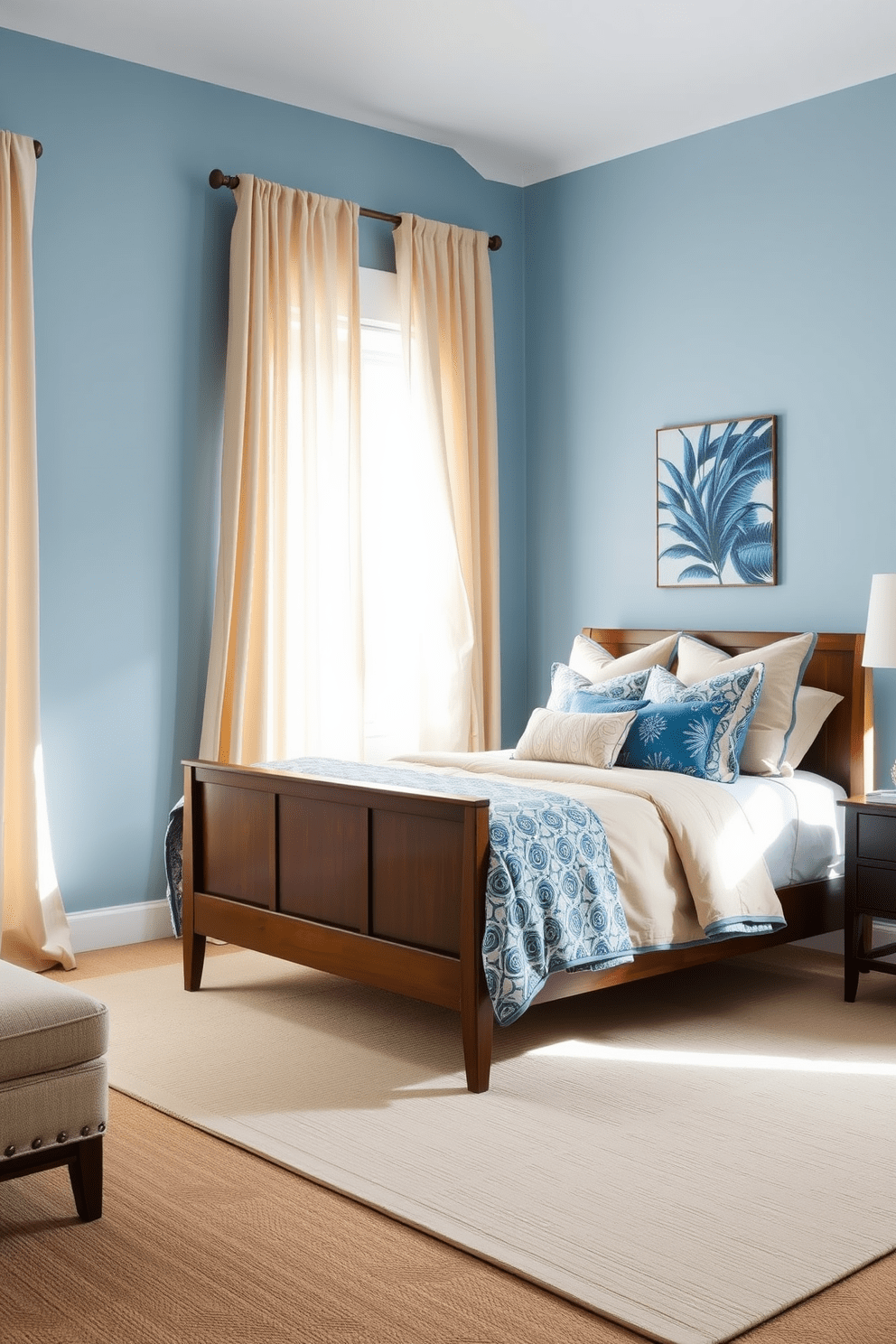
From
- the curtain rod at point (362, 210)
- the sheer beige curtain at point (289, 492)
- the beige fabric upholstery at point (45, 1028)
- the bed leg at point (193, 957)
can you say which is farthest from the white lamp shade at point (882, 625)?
the beige fabric upholstery at point (45, 1028)

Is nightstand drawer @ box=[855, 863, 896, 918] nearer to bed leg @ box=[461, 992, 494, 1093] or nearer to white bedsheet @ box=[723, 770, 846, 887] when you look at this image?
white bedsheet @ box=[723, 770, 846, 887]

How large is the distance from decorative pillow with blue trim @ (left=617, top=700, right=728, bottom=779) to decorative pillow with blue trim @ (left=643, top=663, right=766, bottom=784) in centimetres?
1

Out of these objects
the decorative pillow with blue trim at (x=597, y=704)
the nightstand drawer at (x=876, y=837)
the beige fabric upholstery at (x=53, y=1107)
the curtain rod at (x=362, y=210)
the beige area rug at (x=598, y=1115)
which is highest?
the curtain rod at (x=362, y=210)

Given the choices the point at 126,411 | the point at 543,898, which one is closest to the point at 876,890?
the point at 543,898

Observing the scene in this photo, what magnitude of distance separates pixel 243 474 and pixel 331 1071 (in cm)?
230

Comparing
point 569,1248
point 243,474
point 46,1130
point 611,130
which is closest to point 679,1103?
point 569,1248

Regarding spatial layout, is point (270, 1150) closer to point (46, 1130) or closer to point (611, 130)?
point (46, 1130)

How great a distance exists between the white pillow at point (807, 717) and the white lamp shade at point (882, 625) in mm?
435

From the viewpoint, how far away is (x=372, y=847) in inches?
136

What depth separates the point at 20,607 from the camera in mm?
4238

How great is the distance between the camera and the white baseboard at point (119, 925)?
179 inches

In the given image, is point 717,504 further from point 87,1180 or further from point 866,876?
point 87,1180

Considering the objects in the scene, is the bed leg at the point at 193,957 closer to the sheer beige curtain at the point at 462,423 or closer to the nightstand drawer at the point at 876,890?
the sheer beige curtain at the point at 462,423

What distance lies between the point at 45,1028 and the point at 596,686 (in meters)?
2.67
